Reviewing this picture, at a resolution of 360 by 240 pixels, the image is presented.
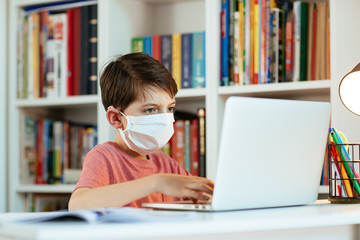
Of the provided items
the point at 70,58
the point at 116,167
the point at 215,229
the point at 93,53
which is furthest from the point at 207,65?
the point at 215,229

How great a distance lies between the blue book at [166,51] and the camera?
2363mm

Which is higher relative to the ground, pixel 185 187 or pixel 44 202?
pixel 185 187

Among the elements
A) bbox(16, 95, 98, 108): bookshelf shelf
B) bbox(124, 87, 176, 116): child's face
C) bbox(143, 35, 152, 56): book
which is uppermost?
bbox(143, 35, 152, 56): book

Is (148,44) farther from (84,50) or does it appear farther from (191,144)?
(191,144)

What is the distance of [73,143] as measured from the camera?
2635 millimetres

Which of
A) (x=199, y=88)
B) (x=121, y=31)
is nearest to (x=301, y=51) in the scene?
(x=199, y=88)

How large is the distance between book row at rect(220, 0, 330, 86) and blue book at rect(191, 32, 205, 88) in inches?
4.0

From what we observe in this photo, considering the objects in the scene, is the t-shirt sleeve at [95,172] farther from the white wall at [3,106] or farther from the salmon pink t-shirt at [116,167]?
the white wall at [3,106]

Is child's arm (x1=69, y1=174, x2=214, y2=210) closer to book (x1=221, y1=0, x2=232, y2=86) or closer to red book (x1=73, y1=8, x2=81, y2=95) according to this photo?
book (x1=221, y1=0, x2=232, y2=86)

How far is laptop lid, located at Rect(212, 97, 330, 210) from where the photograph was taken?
102 cm

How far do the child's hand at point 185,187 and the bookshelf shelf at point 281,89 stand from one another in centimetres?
101

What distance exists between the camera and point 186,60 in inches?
91.3

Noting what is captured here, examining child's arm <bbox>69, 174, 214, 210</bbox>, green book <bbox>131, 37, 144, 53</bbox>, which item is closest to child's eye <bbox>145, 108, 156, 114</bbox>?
child's arm <bbox>69, 174, 214, 210</bbox>

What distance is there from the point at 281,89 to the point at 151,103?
0.68 m
